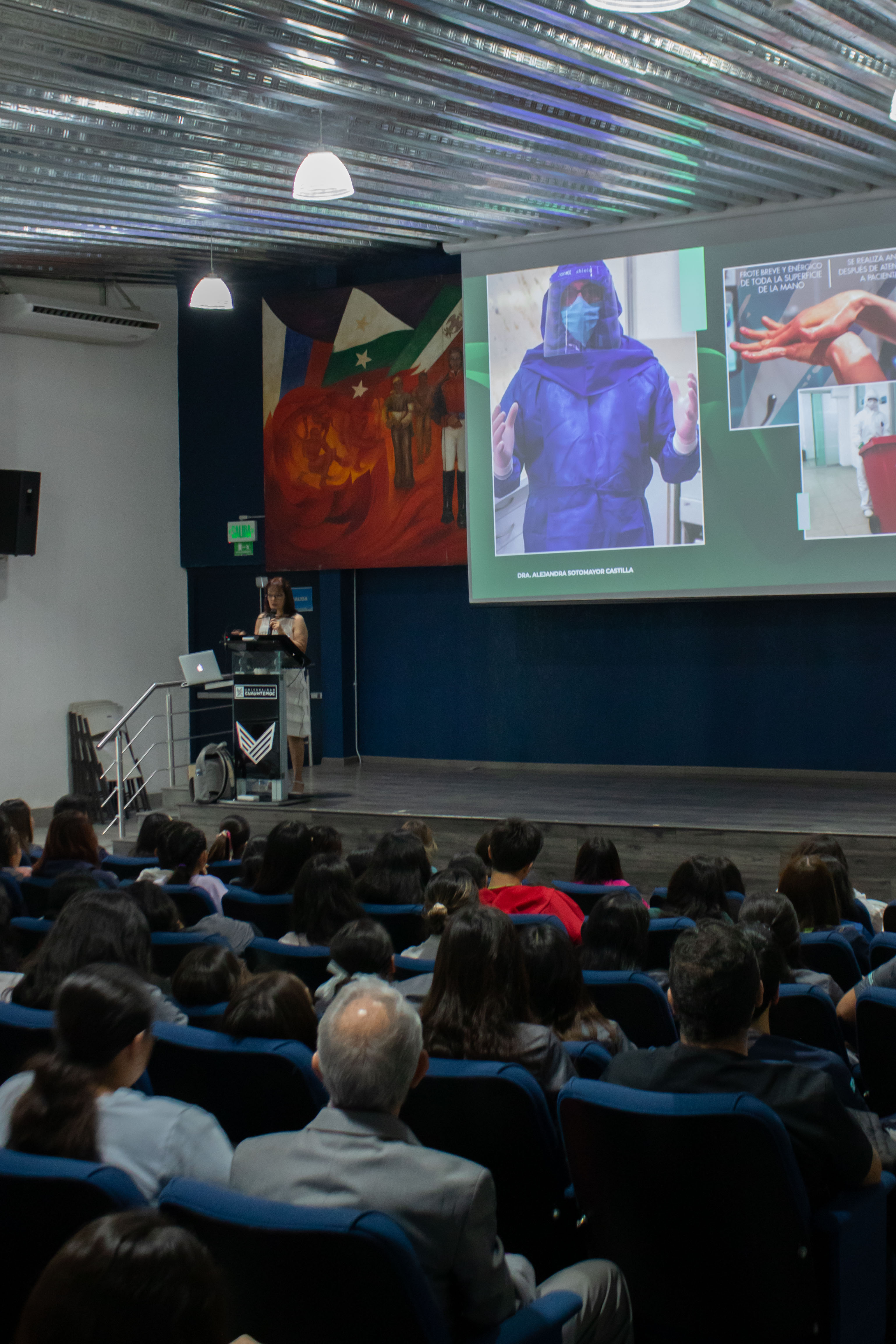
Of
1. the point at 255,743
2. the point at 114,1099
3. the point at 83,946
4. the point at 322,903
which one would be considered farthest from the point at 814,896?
the point at 255,743

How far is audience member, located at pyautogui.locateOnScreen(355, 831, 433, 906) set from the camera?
14.5 feet

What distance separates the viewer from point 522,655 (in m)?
10.1

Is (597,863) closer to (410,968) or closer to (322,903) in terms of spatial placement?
(322,903)

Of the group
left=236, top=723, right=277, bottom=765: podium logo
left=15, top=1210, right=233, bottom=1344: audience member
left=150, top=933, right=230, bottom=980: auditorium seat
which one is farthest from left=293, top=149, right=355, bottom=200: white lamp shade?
left=15, top=1210, right=233, bottom=1344: audience member

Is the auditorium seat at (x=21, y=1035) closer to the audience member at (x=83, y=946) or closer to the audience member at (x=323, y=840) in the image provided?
the audience member at (x=83, y=946)

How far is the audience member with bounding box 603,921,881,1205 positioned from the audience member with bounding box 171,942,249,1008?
965 mm

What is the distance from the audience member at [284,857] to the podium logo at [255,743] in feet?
11.1

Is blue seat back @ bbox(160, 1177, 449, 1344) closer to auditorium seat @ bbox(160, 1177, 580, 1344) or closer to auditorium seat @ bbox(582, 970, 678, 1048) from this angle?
auditorium seat @ bbox(160, 1177, 580, 1344)

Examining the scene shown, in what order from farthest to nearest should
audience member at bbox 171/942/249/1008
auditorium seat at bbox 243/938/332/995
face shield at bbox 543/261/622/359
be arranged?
face shield at bbox 543/261/622/359
auditorium seat at bbox 243/938/332/995
audience member at bbox 171/942/249/1008

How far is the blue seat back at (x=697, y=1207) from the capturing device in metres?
1.87

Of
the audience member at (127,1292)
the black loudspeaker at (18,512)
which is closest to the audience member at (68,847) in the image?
the audience member at (127,1292)

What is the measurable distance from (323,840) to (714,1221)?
9.34 feet

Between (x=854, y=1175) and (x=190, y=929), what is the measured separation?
2.33 meters

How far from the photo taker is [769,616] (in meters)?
9.01
